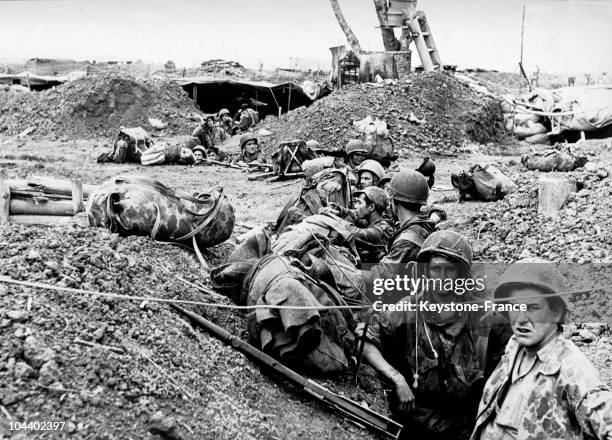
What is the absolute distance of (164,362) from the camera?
3.44 meters

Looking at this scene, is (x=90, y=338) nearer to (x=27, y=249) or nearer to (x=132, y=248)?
(x=27, y=249)

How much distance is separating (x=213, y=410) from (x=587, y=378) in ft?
5.82

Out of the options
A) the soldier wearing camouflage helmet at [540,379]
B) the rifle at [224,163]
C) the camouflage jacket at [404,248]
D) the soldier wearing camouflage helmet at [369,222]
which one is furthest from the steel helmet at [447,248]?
the rifle at [224,163]

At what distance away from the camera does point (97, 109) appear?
20.8 meters

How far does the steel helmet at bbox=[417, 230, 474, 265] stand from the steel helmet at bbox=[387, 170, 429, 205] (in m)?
1.30

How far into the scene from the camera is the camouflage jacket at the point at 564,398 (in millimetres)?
2316

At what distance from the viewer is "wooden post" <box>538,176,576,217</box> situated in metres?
7.52

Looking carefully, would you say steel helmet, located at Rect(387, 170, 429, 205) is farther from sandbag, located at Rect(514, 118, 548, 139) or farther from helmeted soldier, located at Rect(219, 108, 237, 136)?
helmeted soldier, located at Rect(219, 108, 237, 136)

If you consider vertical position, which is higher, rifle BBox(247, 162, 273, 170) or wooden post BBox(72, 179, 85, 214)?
wooden post BBox(72, 179, 85, 214)

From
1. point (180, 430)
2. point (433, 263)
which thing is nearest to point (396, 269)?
point (433, 263)

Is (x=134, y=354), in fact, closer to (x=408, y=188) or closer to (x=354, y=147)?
(x=408, y=188)

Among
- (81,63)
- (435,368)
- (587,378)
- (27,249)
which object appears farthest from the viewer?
(81,63)

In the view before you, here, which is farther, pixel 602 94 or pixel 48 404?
pixel 602 94

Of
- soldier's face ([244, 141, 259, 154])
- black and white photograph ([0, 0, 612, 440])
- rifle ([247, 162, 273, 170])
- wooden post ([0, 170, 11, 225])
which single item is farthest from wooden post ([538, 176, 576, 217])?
soldier's face ([244, 141, 259, 154])
